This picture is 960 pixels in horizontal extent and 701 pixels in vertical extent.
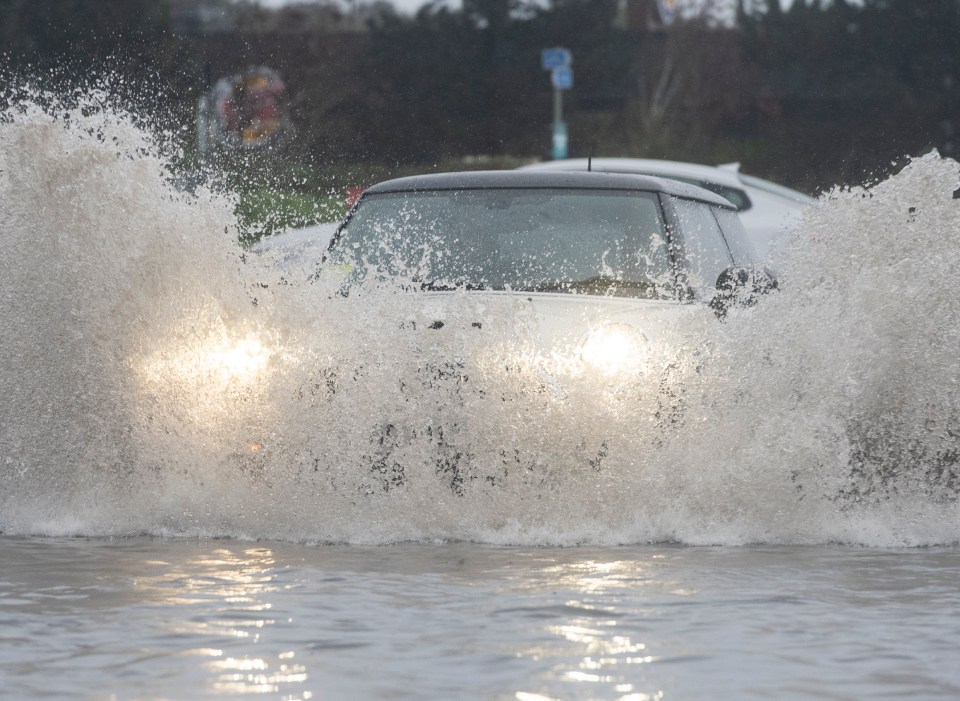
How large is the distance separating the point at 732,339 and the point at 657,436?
0.50 m

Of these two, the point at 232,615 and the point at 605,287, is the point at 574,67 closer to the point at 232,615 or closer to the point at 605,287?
the point at 605,287

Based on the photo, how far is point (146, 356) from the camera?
25.7ft

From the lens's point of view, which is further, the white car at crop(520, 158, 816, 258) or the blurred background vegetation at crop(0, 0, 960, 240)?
the blurred background vegetation at crop(0, 0, 960, 240)

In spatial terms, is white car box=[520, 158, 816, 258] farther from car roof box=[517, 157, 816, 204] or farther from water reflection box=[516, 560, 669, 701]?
water reflection box=[516, 560, 669, 701]

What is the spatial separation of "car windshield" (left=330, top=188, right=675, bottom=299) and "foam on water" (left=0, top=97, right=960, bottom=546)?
42cm

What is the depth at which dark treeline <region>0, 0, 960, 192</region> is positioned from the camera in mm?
41125

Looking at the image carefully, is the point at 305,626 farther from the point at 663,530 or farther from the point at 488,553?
the point at 663,530

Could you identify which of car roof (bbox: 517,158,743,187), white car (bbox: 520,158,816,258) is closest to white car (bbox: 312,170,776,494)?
car roof (bbox: 517,158,743,187)

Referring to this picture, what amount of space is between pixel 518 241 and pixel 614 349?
102 centimetres

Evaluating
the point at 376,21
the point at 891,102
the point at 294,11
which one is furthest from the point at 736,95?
the point at 294,11

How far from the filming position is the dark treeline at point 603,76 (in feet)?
135

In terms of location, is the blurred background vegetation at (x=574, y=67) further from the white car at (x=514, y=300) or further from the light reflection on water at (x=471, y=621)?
the light reflection on water at (x=471, y=621)

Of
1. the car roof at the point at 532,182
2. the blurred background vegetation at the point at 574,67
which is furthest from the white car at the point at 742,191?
the blurred background vegetation at the point at 574,67

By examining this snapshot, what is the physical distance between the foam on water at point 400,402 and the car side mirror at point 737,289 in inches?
3.8
